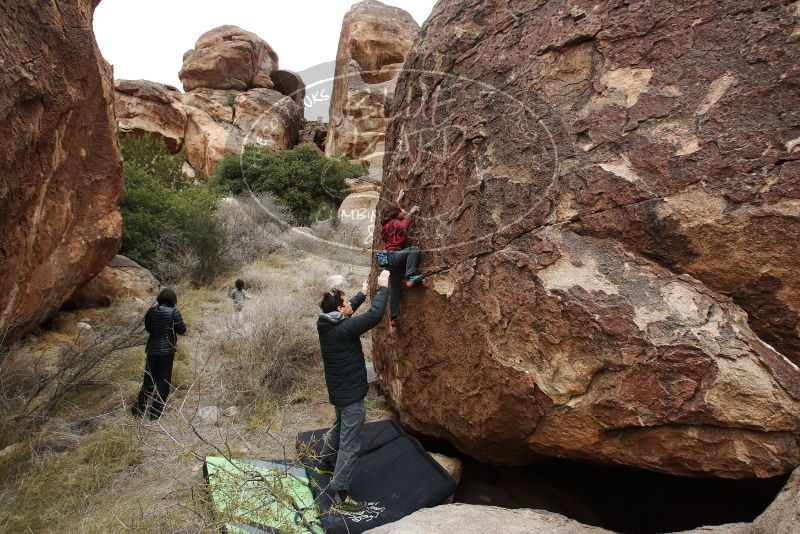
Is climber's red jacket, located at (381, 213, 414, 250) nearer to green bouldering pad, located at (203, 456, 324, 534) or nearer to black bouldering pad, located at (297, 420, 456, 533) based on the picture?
black bouldering pad, located at (297, 420, 456, 533)

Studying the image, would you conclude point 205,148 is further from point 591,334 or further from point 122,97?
point 591,334

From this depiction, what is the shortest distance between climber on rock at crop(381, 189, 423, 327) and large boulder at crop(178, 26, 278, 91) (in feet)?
65.0

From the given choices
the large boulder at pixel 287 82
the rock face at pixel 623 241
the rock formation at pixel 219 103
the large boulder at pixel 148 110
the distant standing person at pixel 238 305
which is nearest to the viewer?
the rock face at pixel 623 241

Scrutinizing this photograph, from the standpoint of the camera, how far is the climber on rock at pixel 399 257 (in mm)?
3344

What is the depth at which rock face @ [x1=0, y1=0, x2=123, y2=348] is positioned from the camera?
129 inches

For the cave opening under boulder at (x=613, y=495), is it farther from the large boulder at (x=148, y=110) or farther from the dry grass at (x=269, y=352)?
the large boulder at (x=148, y=110)

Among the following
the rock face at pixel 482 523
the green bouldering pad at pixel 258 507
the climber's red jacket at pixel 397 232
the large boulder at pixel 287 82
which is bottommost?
the green bouldering pad at pixel 258 507

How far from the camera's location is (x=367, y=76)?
17891 millimetres

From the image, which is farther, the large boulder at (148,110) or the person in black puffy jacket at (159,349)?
the large boulder at (148,110)

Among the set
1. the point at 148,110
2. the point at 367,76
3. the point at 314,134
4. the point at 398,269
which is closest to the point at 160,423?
the point at 398,269

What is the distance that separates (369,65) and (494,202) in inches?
648

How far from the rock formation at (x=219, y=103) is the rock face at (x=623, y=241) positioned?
14507 mm

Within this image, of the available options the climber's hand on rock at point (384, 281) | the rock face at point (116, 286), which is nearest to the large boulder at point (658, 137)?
the climber's hand on rock at point (384, 281)

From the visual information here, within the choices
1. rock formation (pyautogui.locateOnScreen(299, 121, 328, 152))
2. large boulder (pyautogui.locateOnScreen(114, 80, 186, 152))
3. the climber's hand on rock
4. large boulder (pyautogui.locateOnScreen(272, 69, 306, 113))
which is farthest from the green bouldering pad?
large boulder (pyautogui.locateOnScreen(272, 69, 306, 113))
